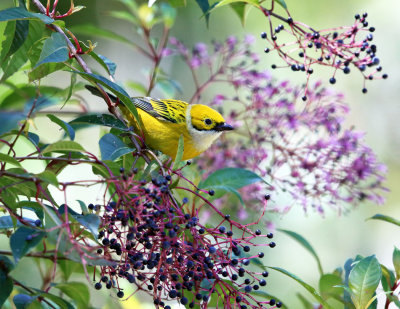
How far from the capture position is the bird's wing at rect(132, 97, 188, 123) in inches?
131

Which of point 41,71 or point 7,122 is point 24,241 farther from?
point 41,71

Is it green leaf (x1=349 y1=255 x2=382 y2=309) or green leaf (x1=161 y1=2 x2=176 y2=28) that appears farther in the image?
green leaf (x1=161 y1=2 x2=176 y2=28)

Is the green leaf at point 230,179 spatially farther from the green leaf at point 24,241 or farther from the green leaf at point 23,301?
the green leaf at point 24,241

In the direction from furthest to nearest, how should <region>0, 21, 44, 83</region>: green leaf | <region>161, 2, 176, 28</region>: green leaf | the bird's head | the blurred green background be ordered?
the blurred green background, <region>161, 2, 176, 28</region>: green leaf, the bird's head, <region>0, 21, 44, 83</region>: green leaf

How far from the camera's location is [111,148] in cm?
197

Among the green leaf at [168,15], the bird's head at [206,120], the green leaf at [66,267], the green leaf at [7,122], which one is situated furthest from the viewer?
the green leaf at [168,15]

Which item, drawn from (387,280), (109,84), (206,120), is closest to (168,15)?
(206,120)

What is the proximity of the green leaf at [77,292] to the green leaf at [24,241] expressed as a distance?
797mm

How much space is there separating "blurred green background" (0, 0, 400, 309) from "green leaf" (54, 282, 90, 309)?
13.3 ft

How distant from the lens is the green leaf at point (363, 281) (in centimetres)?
199

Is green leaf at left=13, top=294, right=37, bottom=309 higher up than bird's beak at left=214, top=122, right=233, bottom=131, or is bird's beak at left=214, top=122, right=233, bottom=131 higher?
bird's beak at left=214, top=122, right=233, bottom=131

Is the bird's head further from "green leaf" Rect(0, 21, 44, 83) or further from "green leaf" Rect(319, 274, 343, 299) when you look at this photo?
"green leaf" Rect(0, 21, 44, 83)

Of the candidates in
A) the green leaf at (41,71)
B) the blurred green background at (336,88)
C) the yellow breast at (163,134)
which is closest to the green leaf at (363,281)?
the green leaf at (41,71)

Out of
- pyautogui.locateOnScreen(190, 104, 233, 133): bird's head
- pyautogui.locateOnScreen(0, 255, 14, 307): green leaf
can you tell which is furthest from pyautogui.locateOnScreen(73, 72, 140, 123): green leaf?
pyautogui.locateOnScreen(190, 104, 233, 133): bird's head
